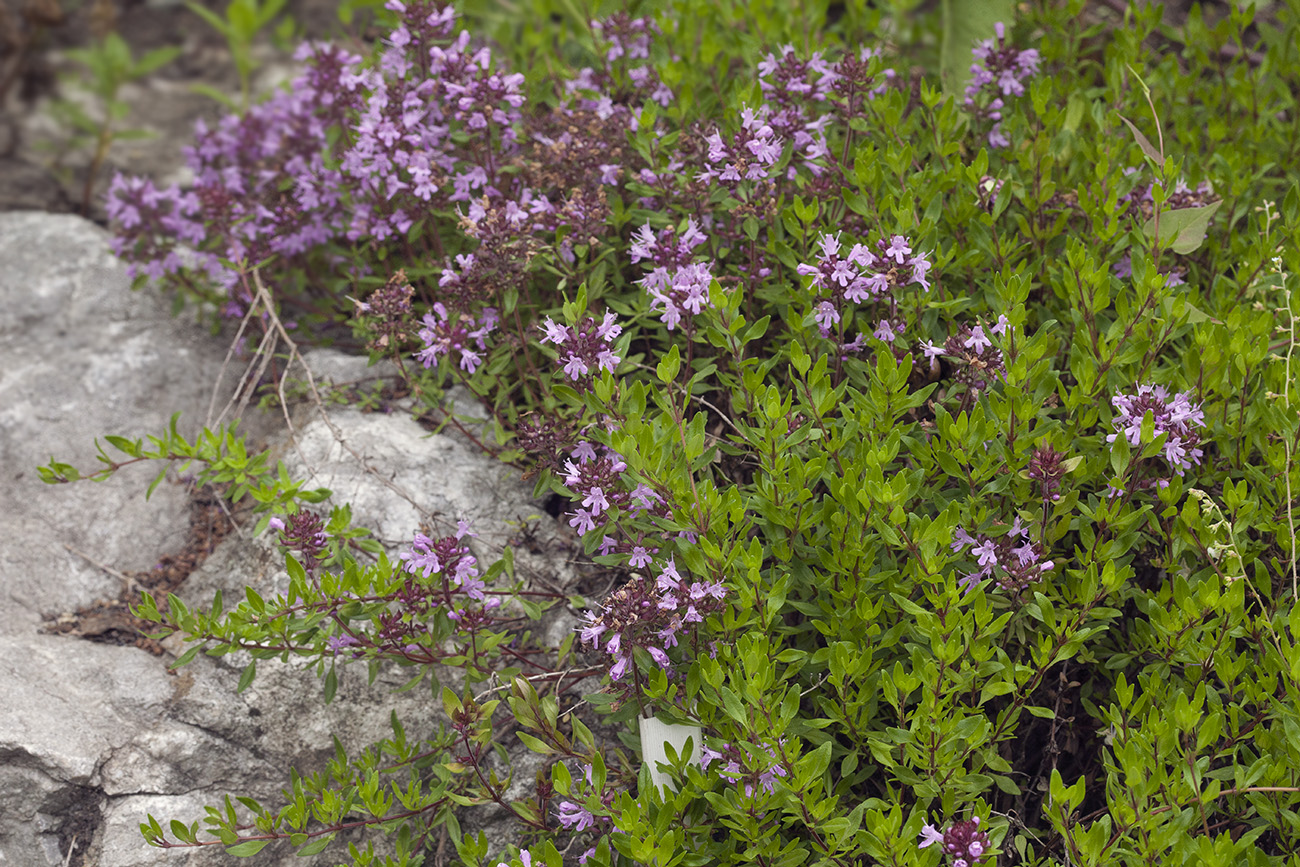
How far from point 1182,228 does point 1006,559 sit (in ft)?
3.61

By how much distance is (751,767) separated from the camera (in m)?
2.10

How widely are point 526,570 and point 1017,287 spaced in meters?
1.53

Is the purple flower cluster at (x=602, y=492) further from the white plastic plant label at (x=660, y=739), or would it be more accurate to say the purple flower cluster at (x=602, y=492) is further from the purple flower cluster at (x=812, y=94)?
the purple flower cluster at (x=812, y=94)

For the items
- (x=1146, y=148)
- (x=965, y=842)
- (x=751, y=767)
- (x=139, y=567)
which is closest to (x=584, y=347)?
(x=751, y=767)

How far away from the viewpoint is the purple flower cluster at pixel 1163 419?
2.28 m

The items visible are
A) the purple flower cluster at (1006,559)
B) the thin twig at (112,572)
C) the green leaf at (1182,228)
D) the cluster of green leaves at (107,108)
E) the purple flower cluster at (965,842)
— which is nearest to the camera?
the purple flower cluster at (965,842)

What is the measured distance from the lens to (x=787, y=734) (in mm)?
2271

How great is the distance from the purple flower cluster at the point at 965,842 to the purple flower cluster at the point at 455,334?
69.3 inches

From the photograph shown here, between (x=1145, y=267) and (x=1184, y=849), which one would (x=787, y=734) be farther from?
(x=1145, y=267)

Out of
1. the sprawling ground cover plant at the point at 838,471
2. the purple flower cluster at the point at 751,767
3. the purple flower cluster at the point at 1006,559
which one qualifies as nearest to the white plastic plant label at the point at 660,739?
the sprawling ground cover plant at the point at 838,471

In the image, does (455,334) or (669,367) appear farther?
(455,334)

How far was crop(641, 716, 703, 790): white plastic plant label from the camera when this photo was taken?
2346 millimetres

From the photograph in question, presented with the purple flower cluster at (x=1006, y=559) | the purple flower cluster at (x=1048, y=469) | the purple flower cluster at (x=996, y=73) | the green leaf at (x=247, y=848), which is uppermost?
the purple flower cluster at (x=996, y=73)

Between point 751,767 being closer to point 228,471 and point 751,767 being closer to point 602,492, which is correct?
point 602,492
